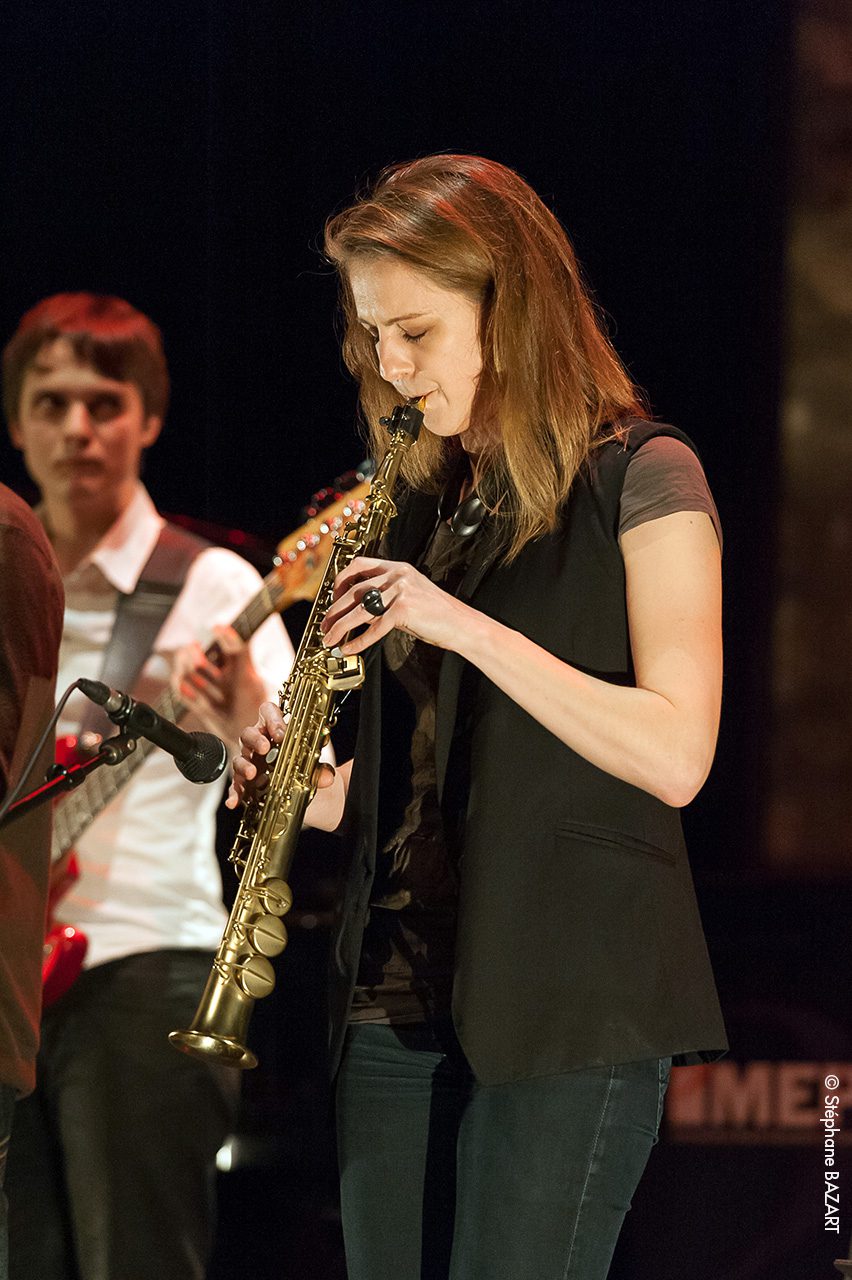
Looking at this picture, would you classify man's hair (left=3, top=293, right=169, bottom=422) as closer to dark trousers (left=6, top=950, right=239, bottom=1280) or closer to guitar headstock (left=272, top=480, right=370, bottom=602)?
guitar headstock (left=272, top=480, right=370, bottom=602)

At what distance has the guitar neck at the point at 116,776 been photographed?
2.84 meters

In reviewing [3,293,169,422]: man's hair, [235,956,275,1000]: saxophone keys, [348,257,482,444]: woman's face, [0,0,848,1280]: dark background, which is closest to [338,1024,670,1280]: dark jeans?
[235,956,275,1000]: saxophone keys

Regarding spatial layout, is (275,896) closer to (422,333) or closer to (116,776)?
(422,333)

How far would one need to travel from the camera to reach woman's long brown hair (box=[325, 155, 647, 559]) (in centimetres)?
160

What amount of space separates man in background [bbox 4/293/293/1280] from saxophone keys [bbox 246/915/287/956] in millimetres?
1335

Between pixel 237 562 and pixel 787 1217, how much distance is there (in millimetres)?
1671

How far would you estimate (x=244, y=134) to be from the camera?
9.93 feet

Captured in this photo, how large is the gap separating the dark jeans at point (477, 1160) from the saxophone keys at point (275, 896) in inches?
6.3

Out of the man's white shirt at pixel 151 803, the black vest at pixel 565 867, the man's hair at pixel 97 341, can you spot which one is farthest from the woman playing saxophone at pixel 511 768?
the man's hair at pixel 97 341

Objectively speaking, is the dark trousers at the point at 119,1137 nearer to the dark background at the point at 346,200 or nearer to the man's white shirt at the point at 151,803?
the man's white shirt at the point at 151,803

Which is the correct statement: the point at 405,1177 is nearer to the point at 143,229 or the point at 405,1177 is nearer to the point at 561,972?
the point at 561,972

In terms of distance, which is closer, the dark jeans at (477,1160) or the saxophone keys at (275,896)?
the dark jeans at (477,1160)

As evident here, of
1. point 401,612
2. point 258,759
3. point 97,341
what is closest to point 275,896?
point 258,759

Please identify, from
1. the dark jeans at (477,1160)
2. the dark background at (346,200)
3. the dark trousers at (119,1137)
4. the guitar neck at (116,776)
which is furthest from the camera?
the dark background at (346,200)
